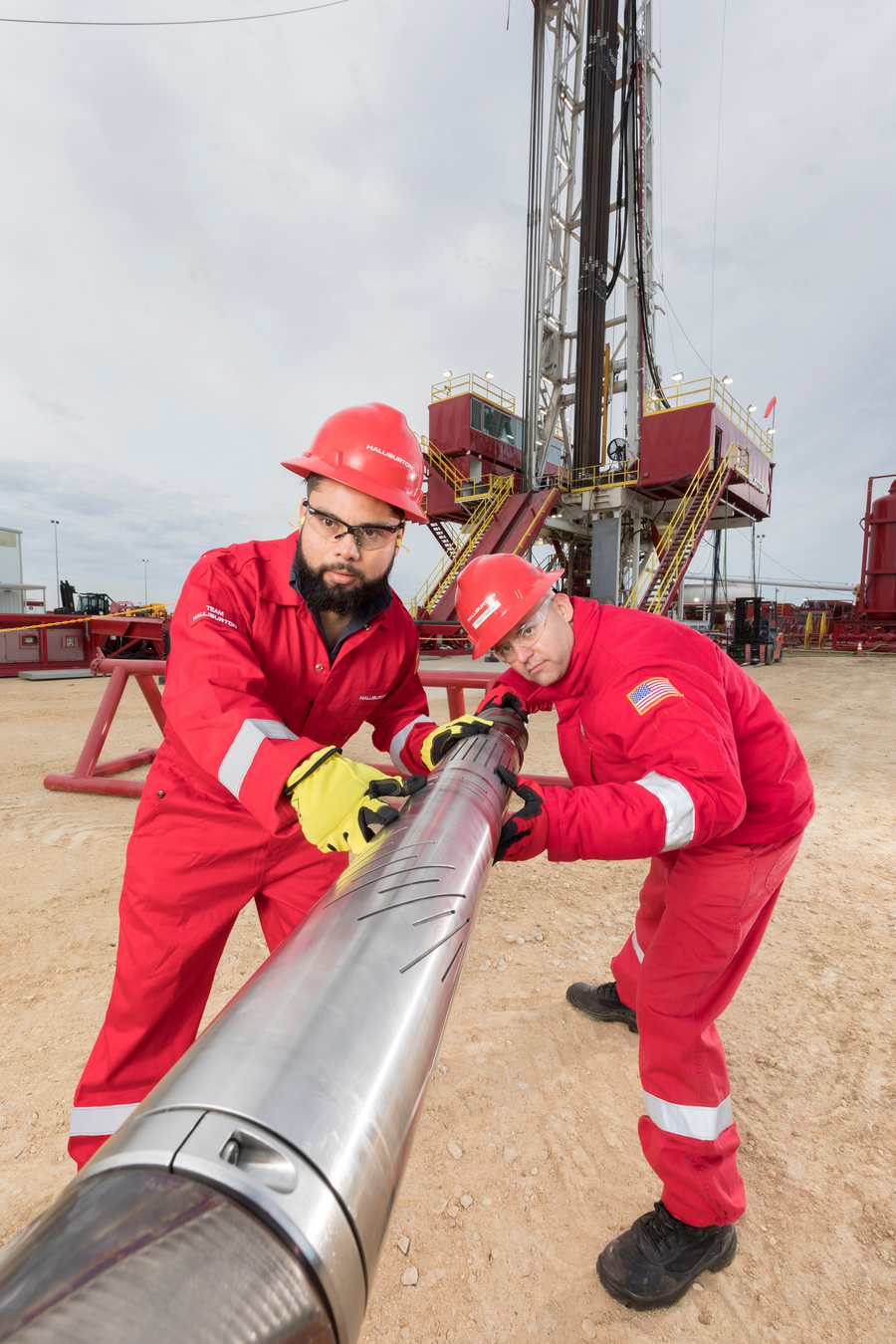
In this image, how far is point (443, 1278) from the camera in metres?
1.56

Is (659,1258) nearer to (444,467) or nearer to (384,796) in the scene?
(384,796)

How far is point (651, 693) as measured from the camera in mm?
1534

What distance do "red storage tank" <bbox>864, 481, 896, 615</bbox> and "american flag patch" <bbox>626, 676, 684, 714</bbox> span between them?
75.5ft

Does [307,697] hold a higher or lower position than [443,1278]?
→ higher

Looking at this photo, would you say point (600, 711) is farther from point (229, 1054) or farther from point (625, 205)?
point (625, 205)

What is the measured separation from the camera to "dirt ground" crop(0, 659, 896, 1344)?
1.54 metres

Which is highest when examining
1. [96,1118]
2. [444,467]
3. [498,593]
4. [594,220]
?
[594,220]

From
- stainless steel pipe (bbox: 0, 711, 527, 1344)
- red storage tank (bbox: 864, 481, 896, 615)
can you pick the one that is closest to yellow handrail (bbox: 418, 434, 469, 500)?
red storage tank (bbox: 864, 481, 896, 615)

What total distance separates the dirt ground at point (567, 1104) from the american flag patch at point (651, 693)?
5.00 ft

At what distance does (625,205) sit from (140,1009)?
71.9 feet

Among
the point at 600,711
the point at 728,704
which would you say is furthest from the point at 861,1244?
the point at 600,711

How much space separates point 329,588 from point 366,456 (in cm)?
42

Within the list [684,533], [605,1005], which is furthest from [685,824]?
[684,533]

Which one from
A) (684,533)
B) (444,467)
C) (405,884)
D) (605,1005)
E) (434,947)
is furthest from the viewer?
(444,467)
